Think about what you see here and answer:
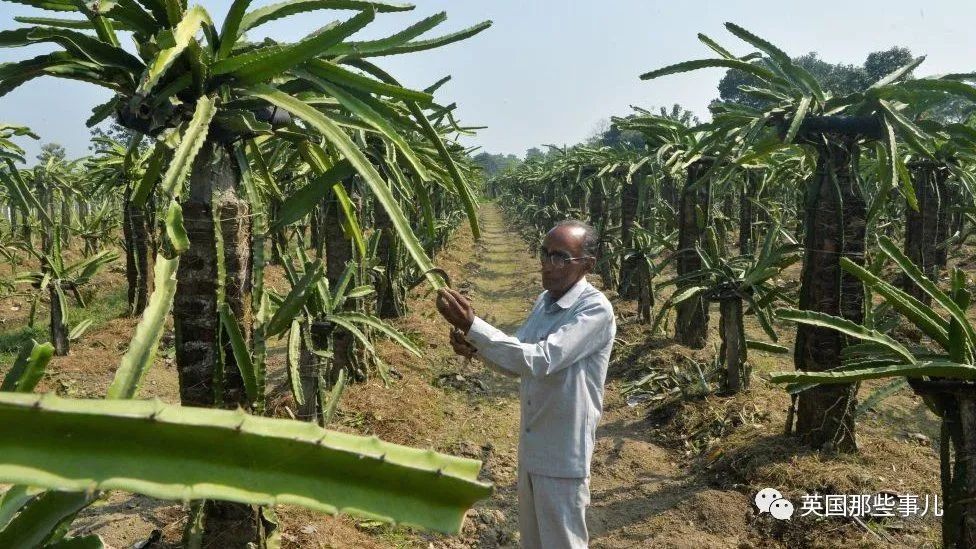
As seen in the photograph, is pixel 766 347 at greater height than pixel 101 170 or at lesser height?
lesser

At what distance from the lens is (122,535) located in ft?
12.0

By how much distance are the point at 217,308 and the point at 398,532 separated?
2389mm

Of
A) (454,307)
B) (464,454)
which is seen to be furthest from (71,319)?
(454,307)

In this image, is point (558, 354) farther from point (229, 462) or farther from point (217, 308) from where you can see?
point (229, 462)

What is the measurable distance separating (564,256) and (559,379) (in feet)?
1.82

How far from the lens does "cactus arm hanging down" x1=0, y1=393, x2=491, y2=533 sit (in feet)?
3.02

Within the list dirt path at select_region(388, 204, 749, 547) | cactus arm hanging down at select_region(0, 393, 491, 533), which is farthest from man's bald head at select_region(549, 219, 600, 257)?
dirt path at select_region(388, 204, 749, 547)

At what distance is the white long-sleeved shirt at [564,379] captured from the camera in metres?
2.67

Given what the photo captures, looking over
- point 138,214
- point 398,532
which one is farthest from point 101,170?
point 398,532

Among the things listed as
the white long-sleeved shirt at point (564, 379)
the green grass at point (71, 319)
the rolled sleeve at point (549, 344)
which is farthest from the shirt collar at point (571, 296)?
the green grass at point (71, 319)

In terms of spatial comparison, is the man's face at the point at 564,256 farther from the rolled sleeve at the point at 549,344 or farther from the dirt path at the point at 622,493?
the dirt path at the point at 622,493

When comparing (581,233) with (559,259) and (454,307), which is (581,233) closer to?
(559,259)

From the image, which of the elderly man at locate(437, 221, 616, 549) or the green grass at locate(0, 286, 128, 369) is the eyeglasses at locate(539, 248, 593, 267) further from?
the green grass at locate(0, 286, 128, 369)

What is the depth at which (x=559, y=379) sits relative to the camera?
2.84m
